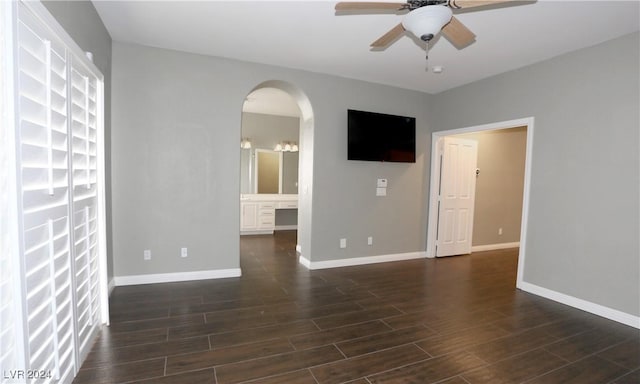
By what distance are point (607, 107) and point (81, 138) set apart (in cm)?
458

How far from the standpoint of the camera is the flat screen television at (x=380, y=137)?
14.5 ft

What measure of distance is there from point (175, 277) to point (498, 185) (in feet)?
18.6

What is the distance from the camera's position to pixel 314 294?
3404mm

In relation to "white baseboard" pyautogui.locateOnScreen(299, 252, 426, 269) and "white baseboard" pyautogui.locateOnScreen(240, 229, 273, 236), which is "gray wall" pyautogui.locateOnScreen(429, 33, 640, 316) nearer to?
"white baseboard" pyautogui.locateOnScreen(299, 252, 426, 269)

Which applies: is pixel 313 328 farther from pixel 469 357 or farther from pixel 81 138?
pixel 81 138

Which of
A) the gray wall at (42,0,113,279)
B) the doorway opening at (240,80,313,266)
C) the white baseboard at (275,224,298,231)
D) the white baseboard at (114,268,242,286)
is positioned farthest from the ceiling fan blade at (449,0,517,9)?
the white baseboard at (275,224,298,231)

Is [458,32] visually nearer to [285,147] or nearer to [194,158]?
[194,158]

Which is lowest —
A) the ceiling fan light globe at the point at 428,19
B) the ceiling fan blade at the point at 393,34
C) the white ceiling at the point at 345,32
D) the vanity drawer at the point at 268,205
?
the vanity drawer at the point at 268,205

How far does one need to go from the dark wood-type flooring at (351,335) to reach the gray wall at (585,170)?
392 millimetres

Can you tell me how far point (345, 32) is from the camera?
303cm

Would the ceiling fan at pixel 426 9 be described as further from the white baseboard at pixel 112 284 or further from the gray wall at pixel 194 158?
the white baseboard at pixel 112 284

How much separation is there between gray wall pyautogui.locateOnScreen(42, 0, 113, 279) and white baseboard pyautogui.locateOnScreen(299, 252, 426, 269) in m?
2.39

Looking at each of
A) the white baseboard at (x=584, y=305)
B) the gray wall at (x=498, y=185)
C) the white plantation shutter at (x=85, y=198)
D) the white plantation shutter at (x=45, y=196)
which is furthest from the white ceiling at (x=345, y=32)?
the white baseboard at (x=584, y=305)

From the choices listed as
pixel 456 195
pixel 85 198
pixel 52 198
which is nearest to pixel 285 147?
pixel 456 195
